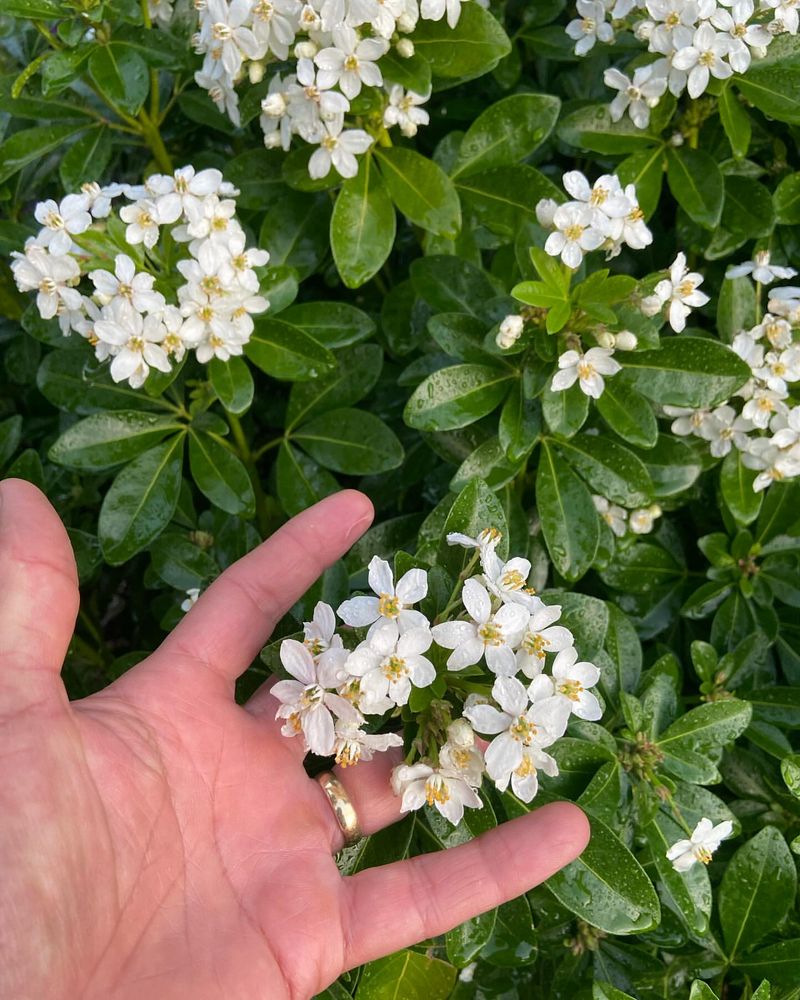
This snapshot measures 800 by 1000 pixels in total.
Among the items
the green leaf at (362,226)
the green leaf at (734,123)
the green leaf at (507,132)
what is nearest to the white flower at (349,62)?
the green leaf at (362,226)

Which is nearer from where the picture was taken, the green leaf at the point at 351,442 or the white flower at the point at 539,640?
the white flower at the point at 539,640

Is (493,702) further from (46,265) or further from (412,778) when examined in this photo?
(46,265)

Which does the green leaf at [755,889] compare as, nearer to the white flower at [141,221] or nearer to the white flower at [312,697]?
the white flower at [312,697]

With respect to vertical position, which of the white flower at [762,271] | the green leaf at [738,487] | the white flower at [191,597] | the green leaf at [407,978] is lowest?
the green leaf at [407,978]

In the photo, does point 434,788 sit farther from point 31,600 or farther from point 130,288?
point 130,288

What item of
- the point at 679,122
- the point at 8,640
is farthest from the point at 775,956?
the point at 679,122

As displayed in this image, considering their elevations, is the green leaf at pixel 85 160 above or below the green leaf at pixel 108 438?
above

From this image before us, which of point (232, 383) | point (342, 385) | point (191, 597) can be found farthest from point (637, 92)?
point (191, 597)
